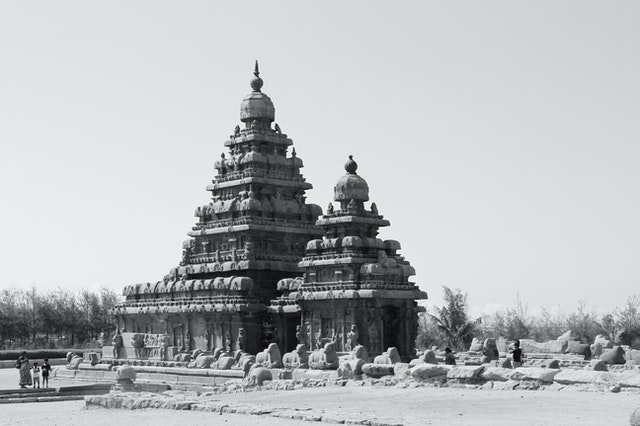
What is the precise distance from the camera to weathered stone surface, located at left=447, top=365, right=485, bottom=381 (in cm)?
3622

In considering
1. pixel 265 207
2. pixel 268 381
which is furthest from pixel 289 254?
pixel 268 381

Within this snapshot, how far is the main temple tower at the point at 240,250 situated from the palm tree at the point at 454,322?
441 inches

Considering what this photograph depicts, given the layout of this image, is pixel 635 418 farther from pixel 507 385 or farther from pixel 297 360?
pixel 297 360

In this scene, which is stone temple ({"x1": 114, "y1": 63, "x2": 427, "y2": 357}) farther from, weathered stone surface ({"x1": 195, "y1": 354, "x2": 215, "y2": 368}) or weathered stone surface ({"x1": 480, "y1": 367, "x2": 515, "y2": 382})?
weathered stone surface ({"x1": 480, "y1": 367, "x2": 515, "y2": 382})

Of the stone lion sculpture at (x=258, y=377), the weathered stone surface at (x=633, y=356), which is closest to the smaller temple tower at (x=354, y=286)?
the weathered stone surface at (x=633, y=356)

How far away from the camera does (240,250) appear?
7119 centimetres

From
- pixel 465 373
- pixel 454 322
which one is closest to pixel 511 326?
pixel 454 322

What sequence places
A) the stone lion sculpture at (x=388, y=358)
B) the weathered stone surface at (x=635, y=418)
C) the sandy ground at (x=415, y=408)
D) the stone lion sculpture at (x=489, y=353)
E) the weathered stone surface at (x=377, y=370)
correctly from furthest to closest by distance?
1. the stone lion sculpture at (x=489, y=353)
2. the stone lion sculpture at (x=388, y=358)
3. the weathered stone surface at (x=377, y=370)
4. the sandy ground at (x=415, y=408)
5. the weathered stone surface at (x=635, y=418)

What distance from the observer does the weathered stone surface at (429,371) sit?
123 feet

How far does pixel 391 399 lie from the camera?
34.1 m

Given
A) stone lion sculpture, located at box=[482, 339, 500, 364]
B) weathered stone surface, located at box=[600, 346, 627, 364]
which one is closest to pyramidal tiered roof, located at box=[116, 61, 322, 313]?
stone lion sculpture, located at box=[482, 339, 500, 364]

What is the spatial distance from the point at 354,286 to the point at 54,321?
5799 centimetres

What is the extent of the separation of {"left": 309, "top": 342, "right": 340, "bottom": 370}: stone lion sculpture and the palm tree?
2537cm

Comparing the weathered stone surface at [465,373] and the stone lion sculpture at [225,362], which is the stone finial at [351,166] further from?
the weathered stone surface at [465,373]
